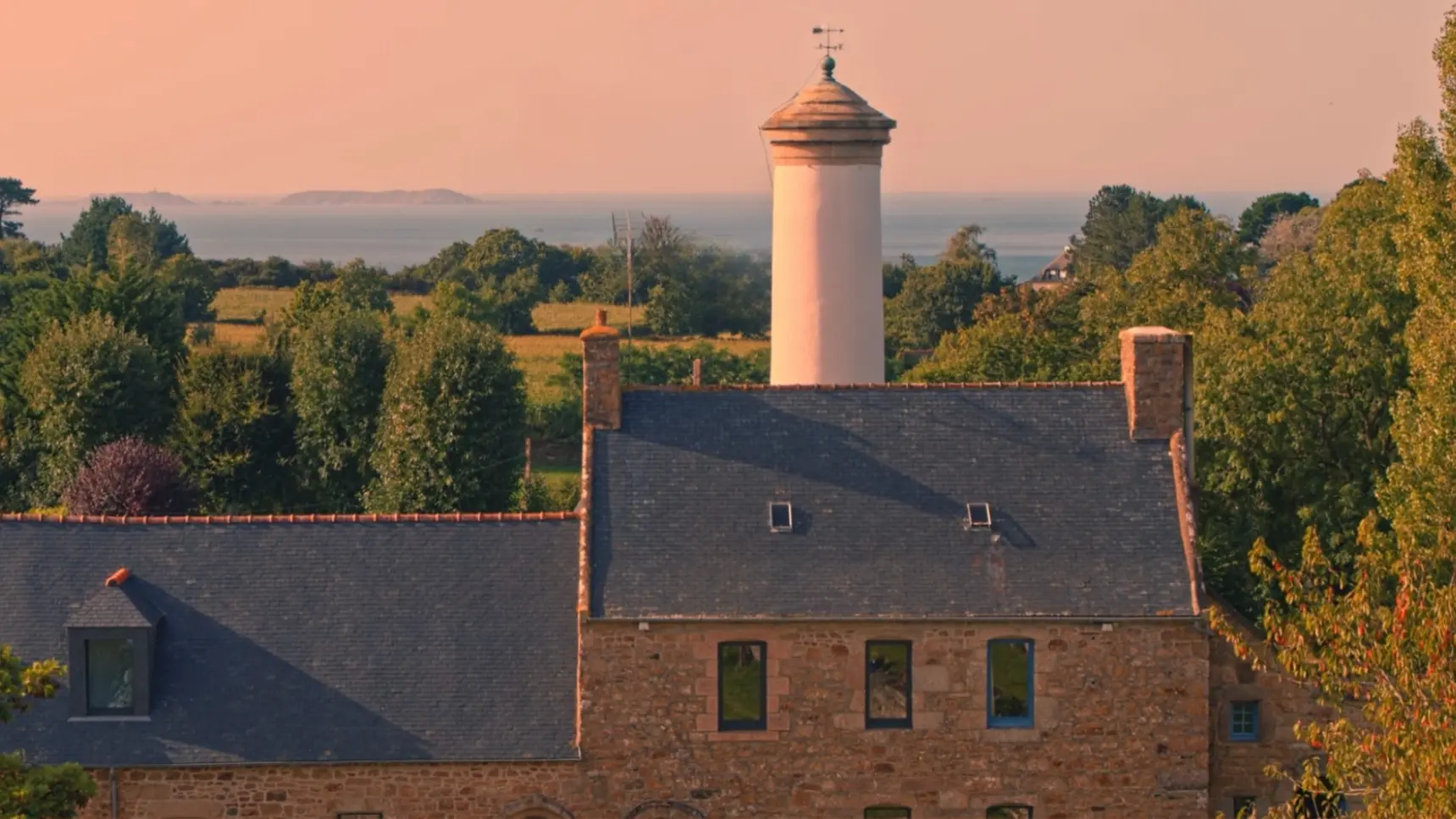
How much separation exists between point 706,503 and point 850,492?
1.81 meters

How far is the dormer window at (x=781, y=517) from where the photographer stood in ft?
89.4

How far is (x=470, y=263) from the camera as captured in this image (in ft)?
366

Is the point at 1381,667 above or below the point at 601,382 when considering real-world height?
below

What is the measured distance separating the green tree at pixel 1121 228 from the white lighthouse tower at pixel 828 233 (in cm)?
7056

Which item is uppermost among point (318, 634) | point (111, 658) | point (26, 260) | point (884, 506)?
point (26, 260)

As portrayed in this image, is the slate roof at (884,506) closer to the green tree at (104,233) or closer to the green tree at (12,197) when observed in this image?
the green tree at (104,233)

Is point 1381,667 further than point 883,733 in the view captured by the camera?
No

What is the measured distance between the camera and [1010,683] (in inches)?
1041

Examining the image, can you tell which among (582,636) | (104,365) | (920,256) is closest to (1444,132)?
(582,636)

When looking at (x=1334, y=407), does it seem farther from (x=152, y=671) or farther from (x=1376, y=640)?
(x=152, y=671)

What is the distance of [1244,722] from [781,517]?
629 cm

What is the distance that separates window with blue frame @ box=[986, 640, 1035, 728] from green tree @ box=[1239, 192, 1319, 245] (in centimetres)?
10018

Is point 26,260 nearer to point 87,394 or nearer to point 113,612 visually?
point 87,394

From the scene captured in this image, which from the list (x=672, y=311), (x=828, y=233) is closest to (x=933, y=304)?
(x=672, y=311)
